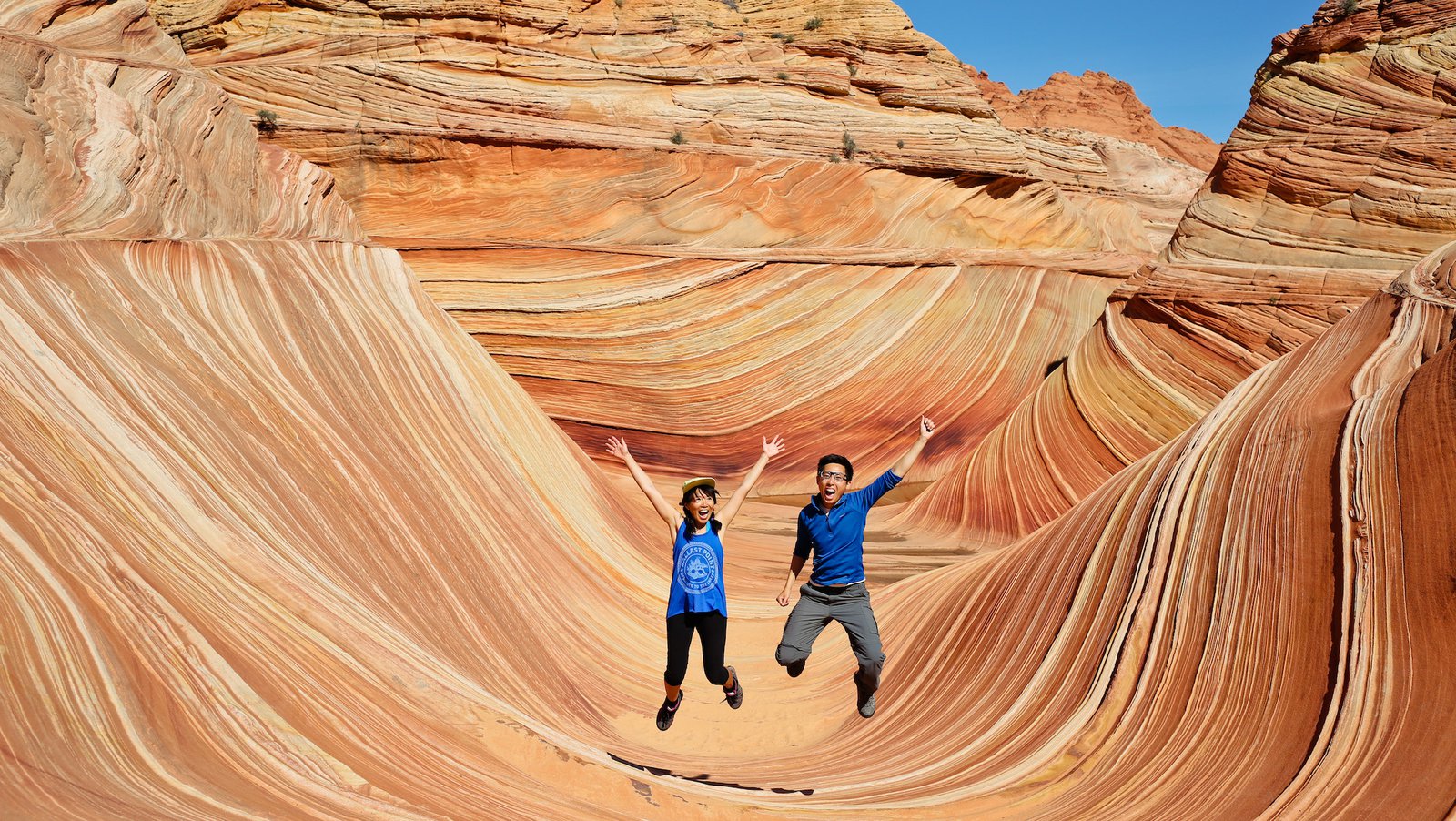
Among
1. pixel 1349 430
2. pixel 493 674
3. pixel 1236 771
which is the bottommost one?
pixel 1236 771

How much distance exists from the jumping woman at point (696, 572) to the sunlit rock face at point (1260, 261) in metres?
7.13

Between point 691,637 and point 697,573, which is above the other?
point 697,573

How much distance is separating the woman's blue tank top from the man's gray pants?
2.12 ft

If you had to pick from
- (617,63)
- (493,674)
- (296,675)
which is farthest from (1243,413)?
(617,63)

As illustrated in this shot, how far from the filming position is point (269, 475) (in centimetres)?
502

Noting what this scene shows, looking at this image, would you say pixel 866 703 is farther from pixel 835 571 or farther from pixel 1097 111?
pixel 1097 111

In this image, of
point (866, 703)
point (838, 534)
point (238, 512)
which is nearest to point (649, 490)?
point (838, 534)

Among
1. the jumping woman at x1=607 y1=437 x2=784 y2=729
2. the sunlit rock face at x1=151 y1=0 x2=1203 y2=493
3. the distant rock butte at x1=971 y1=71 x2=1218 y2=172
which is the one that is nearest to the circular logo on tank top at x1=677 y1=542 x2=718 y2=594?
the jumping woman at x1=607 y1=437 x2=784 y2=729

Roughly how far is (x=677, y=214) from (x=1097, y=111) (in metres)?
42.2

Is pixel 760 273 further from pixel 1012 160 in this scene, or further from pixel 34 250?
pixel 34 250

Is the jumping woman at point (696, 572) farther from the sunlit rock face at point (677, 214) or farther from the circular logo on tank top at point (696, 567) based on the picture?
the sunlit rock face at point (677, 214)

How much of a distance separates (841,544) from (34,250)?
4.12 metres

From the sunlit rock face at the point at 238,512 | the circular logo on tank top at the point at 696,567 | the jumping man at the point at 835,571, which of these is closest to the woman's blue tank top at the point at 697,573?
the circular logo on tank top at the point at 696,567

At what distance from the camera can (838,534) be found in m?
4.37
